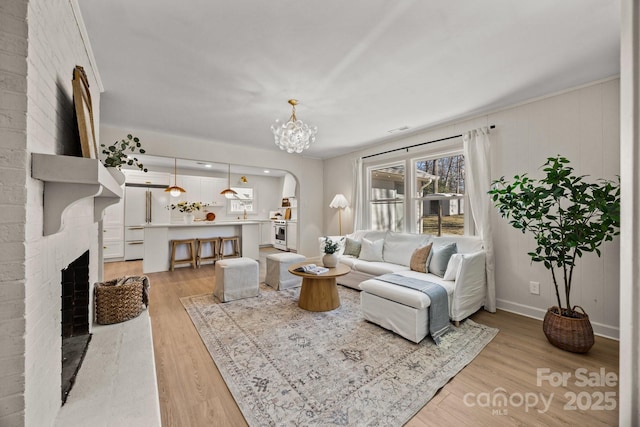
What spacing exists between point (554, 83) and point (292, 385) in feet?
12.0

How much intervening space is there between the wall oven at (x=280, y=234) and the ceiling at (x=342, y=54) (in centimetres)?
493

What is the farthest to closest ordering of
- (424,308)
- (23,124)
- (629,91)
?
(424,308) < (629,91) < (23,124)

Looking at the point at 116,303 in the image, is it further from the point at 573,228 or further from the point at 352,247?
the point at 573,228

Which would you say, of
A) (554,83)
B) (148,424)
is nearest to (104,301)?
(148,424)

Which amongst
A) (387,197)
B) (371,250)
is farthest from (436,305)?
(387,197)

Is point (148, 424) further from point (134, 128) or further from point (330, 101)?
point (134, 128)

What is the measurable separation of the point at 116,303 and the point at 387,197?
4099mm

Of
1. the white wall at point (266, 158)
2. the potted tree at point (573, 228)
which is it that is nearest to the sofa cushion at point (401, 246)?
the potted tree at point (573, 228)

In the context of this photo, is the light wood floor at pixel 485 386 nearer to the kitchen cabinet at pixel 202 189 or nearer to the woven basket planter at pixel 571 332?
the woven basket planter at pixel 571 332

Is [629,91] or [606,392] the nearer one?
[629,91]

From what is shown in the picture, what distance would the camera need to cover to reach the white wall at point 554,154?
2461 mm

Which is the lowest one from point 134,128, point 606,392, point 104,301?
point 606,392

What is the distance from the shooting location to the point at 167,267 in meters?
5.18

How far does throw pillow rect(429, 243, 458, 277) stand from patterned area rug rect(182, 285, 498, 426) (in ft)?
2.00
